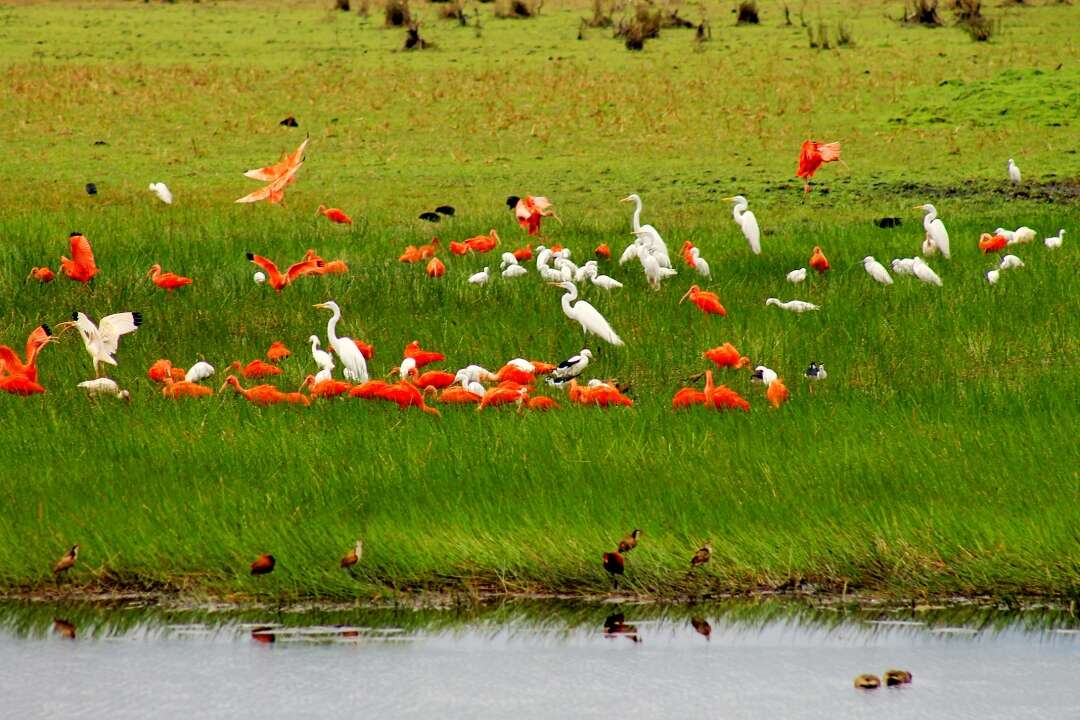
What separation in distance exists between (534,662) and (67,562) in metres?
2.10

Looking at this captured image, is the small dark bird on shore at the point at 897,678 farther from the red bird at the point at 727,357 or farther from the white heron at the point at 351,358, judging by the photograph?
the white heron at the point at 351,358

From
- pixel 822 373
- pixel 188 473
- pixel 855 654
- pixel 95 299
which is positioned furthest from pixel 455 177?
pixel 855 654

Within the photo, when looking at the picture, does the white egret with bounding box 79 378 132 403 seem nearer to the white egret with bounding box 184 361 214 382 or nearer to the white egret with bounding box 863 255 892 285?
the white egret with bounding box 184 361 214 382

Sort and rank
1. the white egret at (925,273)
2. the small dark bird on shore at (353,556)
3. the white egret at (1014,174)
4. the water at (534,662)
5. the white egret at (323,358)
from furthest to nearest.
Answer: the white egret at (1014,174)
the white egret at (925,273)
the white egret at (323,358)
the small dark bird on shore at (353,556)
the water at (534,662)

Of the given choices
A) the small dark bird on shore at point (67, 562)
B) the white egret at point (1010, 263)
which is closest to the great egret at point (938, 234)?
the white egret at point (1010, 263)

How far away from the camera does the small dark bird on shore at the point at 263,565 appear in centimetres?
723

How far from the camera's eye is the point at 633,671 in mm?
6574

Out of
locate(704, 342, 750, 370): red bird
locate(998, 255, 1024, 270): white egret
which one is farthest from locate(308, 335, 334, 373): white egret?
locate(998, 255, 1024, 270): white egret

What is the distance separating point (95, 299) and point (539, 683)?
21.8 feet

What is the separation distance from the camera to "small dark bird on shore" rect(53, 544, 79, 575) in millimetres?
7355

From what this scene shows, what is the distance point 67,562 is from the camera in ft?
24.1

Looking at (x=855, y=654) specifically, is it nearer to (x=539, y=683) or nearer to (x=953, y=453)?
(x=539, y=683)

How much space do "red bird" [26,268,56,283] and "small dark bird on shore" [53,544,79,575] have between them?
205 inches

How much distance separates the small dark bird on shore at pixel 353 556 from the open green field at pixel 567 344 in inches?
2.5
